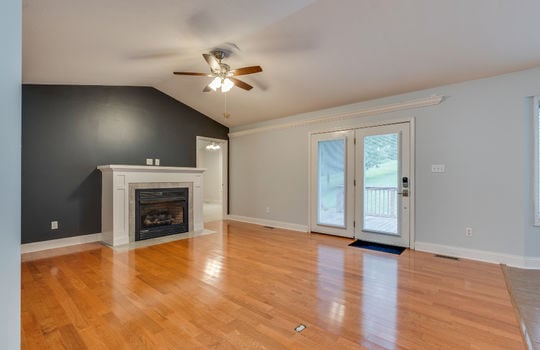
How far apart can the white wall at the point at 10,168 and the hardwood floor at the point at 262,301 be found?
1427 mm

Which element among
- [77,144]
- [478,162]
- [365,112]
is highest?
[365,112]

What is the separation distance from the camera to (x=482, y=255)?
365cm

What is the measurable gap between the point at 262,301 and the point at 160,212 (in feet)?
11.2

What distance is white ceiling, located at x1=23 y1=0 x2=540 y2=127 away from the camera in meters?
2.58

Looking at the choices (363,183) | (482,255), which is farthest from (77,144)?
(482,255)

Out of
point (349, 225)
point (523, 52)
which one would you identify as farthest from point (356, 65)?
point (349, 225)

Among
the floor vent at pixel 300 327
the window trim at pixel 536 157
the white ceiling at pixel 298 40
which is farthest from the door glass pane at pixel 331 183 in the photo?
the floor vent at pixel 300 327

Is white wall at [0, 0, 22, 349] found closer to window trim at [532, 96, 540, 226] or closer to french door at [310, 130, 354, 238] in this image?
french door at [310, 130, 354, 238]

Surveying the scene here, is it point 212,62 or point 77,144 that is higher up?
point 212,62

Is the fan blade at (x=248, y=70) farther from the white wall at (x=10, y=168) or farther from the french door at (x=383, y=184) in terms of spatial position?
the white wall at (x=10, y=168)

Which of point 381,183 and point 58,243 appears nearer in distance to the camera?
point 58,243

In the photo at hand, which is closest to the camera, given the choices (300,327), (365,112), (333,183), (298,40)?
(300,327)

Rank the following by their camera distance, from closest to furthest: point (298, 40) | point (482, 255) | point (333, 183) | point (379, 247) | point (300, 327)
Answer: point (300, 327)
point (298, 40)
point (482, 255)
point (379, 247)
point (333, 183)

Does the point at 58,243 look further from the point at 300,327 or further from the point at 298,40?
the point at 298,40
